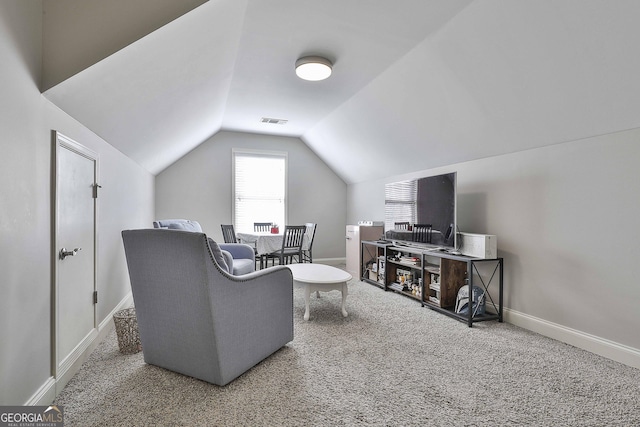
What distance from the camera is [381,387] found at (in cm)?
214

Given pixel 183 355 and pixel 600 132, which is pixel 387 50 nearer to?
pixel 600 132

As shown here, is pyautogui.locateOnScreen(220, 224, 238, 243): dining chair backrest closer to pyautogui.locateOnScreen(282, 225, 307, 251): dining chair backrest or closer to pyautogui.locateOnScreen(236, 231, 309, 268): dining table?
pyautogui.locateOnScreen(236, 231, 309, 268): dining table

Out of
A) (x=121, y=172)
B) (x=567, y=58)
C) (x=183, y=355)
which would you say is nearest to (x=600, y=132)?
(x=567, y=58)

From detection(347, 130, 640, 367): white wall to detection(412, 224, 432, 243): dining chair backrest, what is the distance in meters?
0.62

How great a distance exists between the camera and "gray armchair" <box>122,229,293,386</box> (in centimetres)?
202

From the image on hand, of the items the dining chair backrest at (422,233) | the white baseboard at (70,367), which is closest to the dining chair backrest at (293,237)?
the dining chair backrest at (422,233)

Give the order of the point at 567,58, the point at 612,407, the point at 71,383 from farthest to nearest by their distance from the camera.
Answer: the point at 567,58 → the point at 71,383 → the point at 612,407

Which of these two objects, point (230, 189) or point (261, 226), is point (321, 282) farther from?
point (230, 189)

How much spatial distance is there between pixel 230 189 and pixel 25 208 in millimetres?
5035

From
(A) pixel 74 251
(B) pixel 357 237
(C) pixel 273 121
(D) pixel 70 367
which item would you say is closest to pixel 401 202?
(B) pixel 357 237

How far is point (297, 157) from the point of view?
7168mm

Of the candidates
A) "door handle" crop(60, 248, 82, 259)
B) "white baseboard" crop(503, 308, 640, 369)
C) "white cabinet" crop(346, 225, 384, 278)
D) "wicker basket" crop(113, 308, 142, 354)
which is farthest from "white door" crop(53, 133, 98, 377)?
"white baseboard" crop(503, 308, 640, 369)

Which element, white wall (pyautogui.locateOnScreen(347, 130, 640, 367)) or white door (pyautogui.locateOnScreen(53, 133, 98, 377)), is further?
white wall (pyautogui.locateOnScreen(347, 130, 640, 367))

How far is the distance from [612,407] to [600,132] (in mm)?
2067
